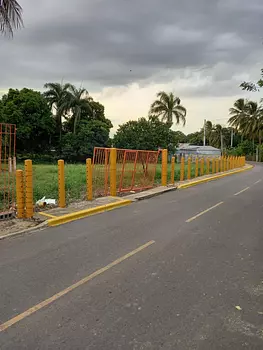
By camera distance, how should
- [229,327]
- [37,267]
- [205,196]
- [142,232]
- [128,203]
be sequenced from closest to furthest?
1. [229,327]
2. [37,267]
3. [142,232]
4. [128,203]
5. [205,196]

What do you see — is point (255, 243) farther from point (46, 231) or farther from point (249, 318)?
point (46, 231)

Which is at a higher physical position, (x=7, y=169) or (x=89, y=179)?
(x=7, y=169)

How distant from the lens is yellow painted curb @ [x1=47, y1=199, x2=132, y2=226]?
27.2 ft

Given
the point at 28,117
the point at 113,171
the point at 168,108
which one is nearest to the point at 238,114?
the point at 168,108

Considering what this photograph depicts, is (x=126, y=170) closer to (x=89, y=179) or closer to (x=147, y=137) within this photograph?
(x=89, y=179)

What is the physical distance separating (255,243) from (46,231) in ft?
14.8

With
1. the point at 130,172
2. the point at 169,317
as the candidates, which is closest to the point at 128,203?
the point at 130,172

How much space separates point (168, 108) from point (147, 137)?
8.33 m

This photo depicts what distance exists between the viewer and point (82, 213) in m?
9.30

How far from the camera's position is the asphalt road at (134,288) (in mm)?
3246

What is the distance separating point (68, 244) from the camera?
643 cm

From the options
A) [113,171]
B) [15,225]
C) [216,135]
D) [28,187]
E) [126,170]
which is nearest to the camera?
[15,225]

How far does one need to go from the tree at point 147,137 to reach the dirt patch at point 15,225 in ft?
117

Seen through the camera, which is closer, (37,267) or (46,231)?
(37,267)
